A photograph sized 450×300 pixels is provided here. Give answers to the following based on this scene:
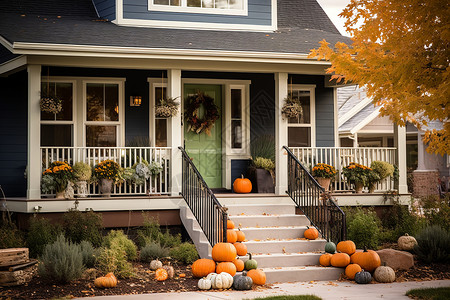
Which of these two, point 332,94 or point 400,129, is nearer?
point 400,129

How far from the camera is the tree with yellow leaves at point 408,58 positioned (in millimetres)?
6484

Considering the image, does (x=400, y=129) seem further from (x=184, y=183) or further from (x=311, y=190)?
(x=184, y=183)

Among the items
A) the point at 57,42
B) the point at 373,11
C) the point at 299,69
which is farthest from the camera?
the point at 299,69

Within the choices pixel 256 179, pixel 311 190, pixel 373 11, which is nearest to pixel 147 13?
pixel 256 179

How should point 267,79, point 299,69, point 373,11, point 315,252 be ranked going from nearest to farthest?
point 373,11, point 315,252, point 299,69, point 267,79

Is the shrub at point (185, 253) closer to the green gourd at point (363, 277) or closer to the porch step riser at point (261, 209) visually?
the porch step riser at point (261, 209)

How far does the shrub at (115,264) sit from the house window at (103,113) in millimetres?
4222

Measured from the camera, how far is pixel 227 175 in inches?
508


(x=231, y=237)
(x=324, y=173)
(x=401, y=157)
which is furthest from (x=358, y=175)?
(x=231, y=237)

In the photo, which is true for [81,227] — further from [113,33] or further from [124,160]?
[113,33]

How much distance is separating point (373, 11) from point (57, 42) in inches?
228

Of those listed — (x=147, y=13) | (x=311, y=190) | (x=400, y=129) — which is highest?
(x=147, y=13)

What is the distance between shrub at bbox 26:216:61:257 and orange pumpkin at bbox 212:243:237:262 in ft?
9.88

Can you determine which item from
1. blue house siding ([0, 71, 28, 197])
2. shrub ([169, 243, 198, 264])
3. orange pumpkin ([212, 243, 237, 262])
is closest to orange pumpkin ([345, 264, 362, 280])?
orange pumpkin ([212, 243, 237, 262])
